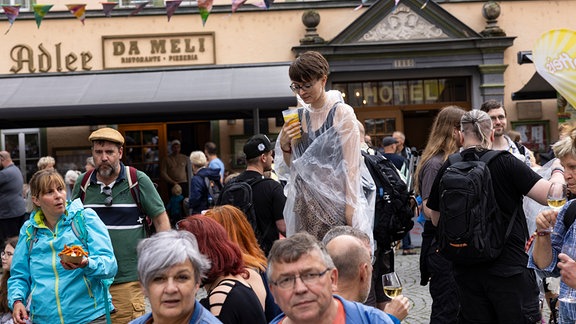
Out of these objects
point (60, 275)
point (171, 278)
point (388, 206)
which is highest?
point (388, 206)

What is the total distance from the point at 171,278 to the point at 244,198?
10.3 ft

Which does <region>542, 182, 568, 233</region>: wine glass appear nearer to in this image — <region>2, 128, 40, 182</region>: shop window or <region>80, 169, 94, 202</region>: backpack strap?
<region>80, 169, 94, 202</region>: backpack strap

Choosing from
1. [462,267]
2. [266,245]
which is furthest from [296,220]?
[266,245]

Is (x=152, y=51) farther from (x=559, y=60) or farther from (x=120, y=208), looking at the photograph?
(x=559, y=60)

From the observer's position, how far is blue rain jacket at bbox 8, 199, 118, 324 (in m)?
5.23

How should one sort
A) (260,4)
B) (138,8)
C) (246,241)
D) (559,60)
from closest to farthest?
(246,241)
(559,60)
(138,8)
(260,4)

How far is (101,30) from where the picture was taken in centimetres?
1784

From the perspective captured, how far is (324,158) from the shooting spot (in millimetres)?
5129

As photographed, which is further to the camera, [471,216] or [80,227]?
[80,227]

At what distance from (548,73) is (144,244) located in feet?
13.2

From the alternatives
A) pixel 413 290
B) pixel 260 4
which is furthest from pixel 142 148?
pixel 413 290

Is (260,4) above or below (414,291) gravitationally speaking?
above

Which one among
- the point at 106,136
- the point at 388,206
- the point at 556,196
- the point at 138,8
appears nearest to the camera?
the point at 556,196

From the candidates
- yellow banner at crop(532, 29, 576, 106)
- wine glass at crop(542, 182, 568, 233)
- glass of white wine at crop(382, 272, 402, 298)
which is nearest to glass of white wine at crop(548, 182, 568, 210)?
wine glass at crop(542, 182, 568, 233)
